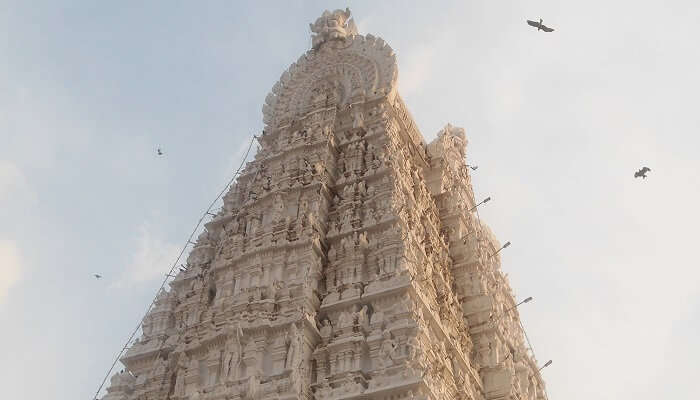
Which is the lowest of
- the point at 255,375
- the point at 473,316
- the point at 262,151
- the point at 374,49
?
the point at 255,375

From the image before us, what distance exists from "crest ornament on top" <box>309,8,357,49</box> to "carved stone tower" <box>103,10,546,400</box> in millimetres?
141

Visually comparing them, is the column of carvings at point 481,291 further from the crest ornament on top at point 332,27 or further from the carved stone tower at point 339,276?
the crest ornament on top at point 332,27

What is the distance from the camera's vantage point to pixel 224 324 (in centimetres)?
1859

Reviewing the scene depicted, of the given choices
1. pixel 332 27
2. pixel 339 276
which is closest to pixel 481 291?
pixel 339 276

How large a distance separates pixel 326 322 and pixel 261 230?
414cm

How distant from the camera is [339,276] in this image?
19.8m

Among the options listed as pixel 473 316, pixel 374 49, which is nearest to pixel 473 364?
pixel 473 316

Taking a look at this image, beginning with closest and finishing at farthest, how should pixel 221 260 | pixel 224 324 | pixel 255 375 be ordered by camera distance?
1. pixel 255 375
2. pixel 224 324
3. pixel 221 260

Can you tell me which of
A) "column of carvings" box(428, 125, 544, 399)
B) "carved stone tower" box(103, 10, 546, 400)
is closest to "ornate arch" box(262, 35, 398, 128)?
"carved stone tower" box(103, 10, 546, 400)

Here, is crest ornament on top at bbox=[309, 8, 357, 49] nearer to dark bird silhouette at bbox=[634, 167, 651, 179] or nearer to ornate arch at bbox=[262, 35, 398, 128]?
ornate arch at bbox=[262, 35, 398, 128]

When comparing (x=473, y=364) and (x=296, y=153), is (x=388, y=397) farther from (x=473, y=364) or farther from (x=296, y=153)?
(x=296, y=153)

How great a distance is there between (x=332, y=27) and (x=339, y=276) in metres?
13.7

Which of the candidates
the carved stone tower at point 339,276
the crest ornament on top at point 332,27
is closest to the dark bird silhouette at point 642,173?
the carved stone tower at point 339,276

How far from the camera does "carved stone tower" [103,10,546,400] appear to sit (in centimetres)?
1730
